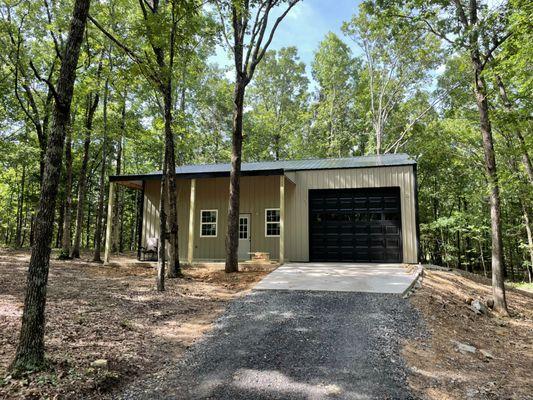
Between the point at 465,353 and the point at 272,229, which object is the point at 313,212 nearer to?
the point at 272,229

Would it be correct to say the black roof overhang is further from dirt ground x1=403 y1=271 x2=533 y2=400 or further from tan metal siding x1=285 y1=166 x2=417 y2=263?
dirt ground x1=403 y1=271 x2=533 y2=400

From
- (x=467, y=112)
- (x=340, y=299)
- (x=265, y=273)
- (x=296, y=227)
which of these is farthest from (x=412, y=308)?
(x=467, y=112)

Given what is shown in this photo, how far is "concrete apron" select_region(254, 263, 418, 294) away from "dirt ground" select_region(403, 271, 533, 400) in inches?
23.4

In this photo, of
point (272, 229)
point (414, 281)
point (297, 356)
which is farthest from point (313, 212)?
point (297, 356)

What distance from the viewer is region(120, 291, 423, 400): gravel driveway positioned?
3650 millimetres

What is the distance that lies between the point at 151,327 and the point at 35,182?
2387 centimetres

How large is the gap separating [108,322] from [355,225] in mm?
9425

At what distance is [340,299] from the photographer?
7199 mm

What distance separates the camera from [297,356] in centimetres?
447

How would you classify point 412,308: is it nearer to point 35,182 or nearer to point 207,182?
point 207,182

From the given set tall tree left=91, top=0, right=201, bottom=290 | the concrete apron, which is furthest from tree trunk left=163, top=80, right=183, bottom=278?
the concrete apron

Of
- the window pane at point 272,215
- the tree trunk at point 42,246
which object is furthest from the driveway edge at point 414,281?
the tree trunk at point 42,246

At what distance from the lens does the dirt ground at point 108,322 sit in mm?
3625

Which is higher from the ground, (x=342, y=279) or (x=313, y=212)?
(x=313, y=212)
